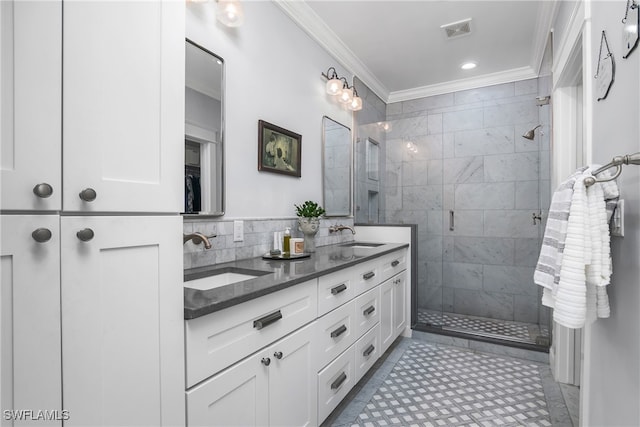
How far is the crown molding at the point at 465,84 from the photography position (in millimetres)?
3402

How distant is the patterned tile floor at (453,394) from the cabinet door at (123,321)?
1176mm

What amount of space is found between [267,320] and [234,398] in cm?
27

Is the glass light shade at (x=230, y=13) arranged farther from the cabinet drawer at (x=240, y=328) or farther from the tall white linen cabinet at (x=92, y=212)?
the cabinet drawer at (x=240, y=328)

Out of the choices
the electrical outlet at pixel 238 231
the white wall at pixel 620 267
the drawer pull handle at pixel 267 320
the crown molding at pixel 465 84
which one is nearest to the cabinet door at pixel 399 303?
the electrical outlet at pixel 238 231

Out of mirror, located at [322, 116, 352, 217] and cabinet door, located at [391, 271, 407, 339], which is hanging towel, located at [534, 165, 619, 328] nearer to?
cabinet door, located at [391, 271, 407, 339]

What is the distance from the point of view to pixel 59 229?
701mm

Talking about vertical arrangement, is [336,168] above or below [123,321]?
above

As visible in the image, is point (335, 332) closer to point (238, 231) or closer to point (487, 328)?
point (238, 231)

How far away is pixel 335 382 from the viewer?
174cm

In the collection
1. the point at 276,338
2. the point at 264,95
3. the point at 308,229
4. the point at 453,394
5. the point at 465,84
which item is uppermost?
the point at 465,84

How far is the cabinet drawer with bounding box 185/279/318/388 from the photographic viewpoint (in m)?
0.98

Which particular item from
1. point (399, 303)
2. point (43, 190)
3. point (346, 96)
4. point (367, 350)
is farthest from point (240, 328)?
point (346, 96)

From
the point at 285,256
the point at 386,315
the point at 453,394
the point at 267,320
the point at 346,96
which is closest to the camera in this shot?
the point at 267,320

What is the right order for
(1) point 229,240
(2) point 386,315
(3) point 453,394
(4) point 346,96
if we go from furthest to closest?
(4) point 346,96, (2) point 386,315, (3) point 453,394, (1) point 229,240
